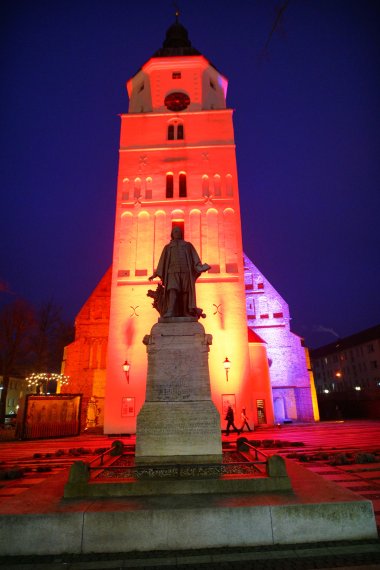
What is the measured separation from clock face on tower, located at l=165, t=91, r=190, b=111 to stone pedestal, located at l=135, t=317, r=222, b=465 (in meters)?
24.7

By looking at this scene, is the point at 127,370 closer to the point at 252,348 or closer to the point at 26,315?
the point at 252,348

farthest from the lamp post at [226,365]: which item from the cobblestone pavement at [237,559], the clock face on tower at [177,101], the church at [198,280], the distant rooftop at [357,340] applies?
the distant rooftop at [357,340]

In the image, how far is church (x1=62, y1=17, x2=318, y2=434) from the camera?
1973 centimetres

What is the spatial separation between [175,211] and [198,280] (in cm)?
537

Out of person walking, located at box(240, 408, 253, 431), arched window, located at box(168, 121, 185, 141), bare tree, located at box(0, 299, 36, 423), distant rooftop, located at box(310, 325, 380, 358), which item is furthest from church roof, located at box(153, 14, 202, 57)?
distant rooftop, located at box(310, 325, 380, 358)

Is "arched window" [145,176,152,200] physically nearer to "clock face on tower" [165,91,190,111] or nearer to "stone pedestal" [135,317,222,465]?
"clock face on tower" [165,91,190,111]

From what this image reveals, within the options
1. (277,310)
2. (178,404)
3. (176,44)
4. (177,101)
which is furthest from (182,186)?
(178,404)

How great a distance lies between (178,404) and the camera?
613cm

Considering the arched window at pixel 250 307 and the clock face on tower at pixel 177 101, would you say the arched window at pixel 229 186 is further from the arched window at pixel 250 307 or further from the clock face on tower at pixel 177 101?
the arched window at pixel 250 307

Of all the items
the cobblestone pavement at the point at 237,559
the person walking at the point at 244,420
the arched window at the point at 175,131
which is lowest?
the cobblestone pavement at the point at 237,559

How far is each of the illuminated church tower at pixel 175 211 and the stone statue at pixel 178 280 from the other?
12822 millimetres

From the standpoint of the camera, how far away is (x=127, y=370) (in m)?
19.4

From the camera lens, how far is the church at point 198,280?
19734 millimetres

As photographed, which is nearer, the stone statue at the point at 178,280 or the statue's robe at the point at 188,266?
the stone statue at the point at 178,280
